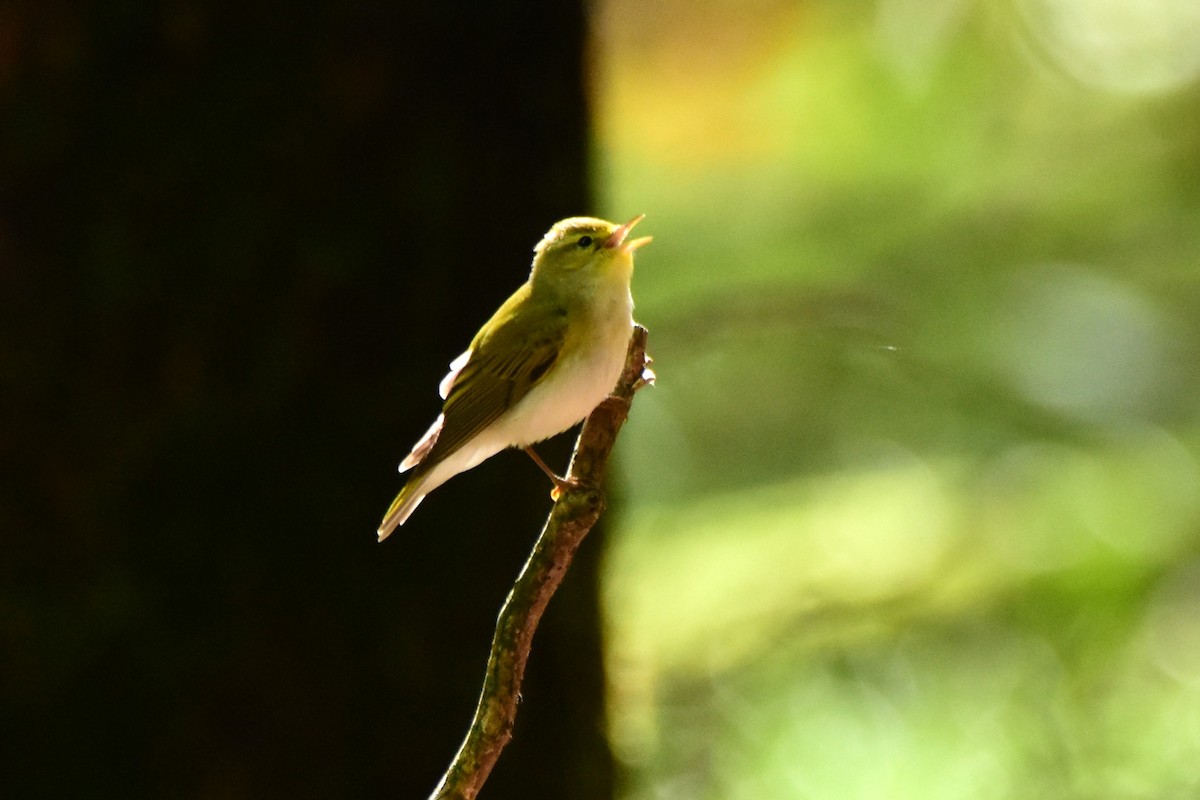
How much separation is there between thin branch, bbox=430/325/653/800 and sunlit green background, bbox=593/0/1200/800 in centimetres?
217

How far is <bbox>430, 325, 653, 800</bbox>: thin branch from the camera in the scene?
0.87m

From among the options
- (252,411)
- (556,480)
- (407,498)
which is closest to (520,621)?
(556,480)

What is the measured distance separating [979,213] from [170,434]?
3.28 metres

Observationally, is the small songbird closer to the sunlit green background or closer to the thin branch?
the thin branch

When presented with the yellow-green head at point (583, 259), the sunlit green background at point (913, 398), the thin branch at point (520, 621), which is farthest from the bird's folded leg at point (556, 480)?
the sunlit green background at point (913, 398)

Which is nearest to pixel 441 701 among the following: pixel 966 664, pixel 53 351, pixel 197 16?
pixel 53 351

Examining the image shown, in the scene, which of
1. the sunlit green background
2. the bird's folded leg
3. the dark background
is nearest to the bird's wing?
the bird's folded leg

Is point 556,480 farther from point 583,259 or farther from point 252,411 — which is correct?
point 252,411

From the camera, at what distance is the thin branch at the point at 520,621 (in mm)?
869

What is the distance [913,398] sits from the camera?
4695 mm

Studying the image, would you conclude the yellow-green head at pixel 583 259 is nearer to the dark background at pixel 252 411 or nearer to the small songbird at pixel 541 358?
the small songbird at pixel 541 358

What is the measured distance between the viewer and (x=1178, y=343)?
4.60m

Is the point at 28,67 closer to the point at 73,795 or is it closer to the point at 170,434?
the point at 170,434

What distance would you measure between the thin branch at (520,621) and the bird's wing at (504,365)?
2.18 ft
